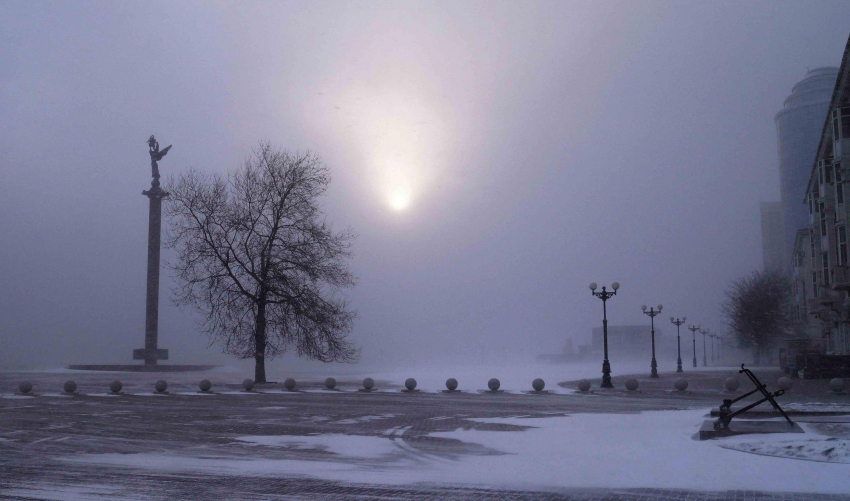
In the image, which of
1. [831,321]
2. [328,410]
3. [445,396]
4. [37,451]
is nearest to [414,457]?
[37,451]

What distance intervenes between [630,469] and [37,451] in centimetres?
1026

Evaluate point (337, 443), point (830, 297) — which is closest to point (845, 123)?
point (830, 297)

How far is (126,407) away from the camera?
22531 millimetres

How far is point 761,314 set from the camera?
76.6 m

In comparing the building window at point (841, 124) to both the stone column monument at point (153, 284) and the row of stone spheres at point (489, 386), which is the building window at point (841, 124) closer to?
the row of stone spheres at point (489, 386)

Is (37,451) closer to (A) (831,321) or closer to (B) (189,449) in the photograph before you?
(B) (189,449)

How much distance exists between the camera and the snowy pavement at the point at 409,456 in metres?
8.98

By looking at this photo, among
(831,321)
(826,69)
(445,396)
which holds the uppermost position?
(826,69)

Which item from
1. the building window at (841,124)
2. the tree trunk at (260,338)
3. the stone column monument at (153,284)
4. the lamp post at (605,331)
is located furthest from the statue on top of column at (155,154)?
the building window at (841,124)

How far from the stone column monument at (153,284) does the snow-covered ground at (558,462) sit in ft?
161

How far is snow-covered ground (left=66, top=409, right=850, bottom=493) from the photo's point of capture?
935 cm

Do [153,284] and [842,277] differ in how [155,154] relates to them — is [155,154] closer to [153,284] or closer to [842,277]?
[153,284]

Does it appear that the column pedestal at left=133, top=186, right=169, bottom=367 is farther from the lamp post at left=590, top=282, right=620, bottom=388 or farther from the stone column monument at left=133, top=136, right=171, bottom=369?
the lamp post at left=590, top=282, right=620, bottom=388

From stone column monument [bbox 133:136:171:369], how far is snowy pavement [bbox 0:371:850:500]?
40.7m
